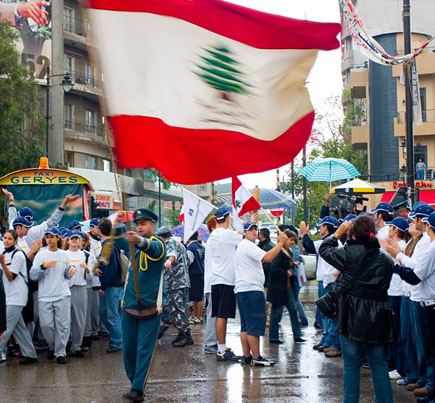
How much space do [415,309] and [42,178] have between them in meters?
12.2

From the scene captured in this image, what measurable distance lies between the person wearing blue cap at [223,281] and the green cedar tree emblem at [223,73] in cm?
367

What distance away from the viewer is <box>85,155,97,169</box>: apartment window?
4894 cm

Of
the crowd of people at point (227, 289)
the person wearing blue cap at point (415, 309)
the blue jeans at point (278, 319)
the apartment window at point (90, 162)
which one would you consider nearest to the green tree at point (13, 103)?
the apartment window at point (90, 162)

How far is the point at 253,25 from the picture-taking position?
6398mm

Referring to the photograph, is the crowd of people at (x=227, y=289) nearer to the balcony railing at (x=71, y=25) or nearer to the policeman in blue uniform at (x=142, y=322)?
the policeman in blue uniform at (x=142, y=322)

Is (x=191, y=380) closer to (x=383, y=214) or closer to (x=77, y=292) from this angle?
(x=77, y=292)

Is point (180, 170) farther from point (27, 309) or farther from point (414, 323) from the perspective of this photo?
point (27, 309)

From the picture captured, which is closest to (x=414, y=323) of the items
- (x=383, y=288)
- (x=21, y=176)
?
(x=383, y=288)

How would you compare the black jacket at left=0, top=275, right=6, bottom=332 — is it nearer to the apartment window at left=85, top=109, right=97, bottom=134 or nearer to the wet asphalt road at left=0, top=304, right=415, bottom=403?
the wet asphalt road at left=0, top=304, right=415, bottom=403

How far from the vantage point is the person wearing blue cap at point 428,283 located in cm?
687

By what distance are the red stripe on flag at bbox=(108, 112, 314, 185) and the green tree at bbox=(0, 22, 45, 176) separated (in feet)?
77.8

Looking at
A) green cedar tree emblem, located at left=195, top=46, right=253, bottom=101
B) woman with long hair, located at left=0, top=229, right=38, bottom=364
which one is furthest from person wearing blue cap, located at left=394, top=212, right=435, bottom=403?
woman with long hair, located at left=0, top=229, right=38, bottom=364

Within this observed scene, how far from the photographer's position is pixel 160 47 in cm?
629

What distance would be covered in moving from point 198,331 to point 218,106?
7.77 meters
